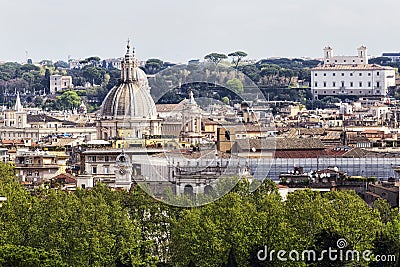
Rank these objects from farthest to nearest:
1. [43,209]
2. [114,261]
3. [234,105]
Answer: [234,105] < [43,209] < [114,261]

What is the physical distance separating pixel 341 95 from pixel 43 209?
91.8 meters

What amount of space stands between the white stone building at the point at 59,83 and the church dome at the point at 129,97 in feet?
224

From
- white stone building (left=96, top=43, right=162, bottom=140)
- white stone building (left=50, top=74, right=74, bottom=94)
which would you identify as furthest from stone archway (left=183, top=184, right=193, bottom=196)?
white stone building (left=50, top=74, right=74, bottom=94)

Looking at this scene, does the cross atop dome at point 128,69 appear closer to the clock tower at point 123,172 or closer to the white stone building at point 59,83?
the clock tower at point 123,172

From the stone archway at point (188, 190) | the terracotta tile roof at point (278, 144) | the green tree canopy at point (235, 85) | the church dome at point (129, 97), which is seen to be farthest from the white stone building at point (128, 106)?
the stone archway at point (188, 190)

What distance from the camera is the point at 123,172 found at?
42.0m

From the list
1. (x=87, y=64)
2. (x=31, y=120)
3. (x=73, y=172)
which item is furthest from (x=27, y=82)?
(x=73, y=172)

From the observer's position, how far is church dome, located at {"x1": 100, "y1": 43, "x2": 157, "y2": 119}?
214 feet

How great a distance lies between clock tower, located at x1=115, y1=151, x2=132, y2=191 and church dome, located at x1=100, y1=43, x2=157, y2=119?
67.0ft

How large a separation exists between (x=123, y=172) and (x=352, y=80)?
8171 centimetres

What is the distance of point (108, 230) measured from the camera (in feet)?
99.2

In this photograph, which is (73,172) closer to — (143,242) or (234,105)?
(234,105)

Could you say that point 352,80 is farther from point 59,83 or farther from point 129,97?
point 129,97

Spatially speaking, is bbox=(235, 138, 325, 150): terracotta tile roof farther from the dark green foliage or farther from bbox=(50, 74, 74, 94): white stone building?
bbox=(50, 74, 74, 94): white stone building
